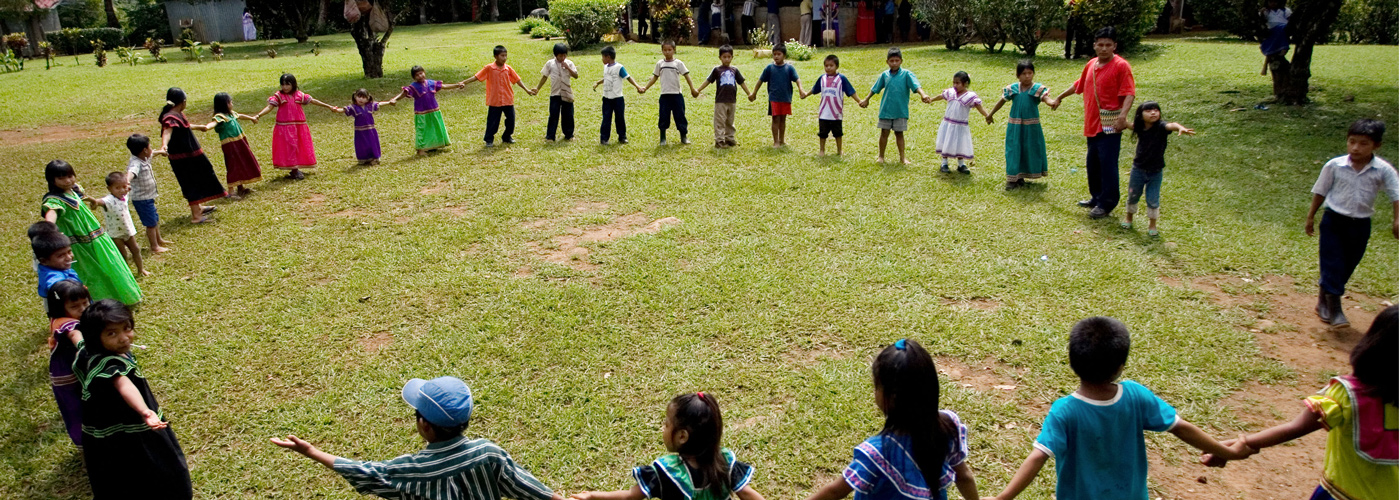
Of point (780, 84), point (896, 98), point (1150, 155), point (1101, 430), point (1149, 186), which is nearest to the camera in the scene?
point (1101, 430)

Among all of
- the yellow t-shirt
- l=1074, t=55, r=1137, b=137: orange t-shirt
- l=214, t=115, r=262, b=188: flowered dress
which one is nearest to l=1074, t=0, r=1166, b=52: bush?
l=1074, t=55, r=1137, b=137: orange t-shirt

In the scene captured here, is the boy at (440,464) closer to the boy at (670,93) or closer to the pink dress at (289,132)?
the pink dress at (289,132)

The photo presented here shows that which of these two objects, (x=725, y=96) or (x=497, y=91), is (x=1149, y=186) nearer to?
(x=725, y=96)

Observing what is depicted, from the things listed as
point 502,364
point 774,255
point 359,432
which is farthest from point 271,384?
point 774,255

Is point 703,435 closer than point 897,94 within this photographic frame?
Yes

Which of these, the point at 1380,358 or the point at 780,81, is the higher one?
the point at 780,81

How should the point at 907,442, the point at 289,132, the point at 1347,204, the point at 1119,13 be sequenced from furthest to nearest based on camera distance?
1. the point at 1119,13
2. the point at 289,132
3. the point at 1347,204
4. the point at 907,442

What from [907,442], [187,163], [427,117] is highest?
[427,117]

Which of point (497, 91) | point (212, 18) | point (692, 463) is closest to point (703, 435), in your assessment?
point (692, 463)

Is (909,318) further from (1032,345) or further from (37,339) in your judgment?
(37,339)

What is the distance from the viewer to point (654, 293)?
20.7ft

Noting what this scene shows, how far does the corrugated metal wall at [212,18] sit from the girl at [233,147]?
26.6 meters

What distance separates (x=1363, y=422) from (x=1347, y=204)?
10.9 ft

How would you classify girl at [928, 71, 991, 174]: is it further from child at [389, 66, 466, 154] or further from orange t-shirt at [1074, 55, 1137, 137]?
child at [389, 66, 466, 154]
